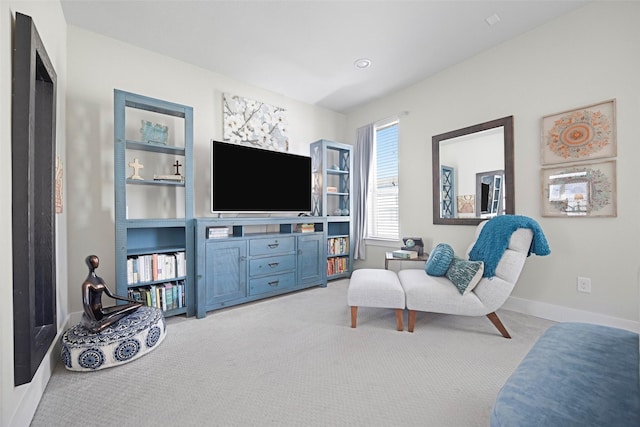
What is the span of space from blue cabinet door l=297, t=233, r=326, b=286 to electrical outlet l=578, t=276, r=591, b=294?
2.47m

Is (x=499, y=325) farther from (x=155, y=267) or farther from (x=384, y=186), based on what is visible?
(x=155, y=267)

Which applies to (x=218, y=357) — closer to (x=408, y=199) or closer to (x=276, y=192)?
(x=276, y=192)

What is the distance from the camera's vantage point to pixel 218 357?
1840mm

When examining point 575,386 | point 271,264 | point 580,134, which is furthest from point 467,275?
point 271,264

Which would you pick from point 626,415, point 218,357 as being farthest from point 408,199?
point 626,415

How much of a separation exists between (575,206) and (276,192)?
2.83 meters

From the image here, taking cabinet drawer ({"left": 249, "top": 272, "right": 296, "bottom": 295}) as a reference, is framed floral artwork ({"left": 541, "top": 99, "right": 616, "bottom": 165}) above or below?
above

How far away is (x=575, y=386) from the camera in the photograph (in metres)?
0.81

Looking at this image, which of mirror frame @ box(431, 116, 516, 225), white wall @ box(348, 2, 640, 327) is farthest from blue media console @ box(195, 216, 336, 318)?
white wall @ box(348, 2, 640, 327)

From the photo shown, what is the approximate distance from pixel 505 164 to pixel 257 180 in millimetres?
2563

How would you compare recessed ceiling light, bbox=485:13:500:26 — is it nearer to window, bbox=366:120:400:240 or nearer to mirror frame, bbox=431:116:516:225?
mirror frame, bbox=431:116:516:225

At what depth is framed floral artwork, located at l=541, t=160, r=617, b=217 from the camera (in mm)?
2146

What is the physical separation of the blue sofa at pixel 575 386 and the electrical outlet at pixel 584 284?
1.49 meters

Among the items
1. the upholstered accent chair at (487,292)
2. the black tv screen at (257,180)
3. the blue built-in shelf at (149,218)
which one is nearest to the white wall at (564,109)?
the upholstered accent chair at (487,292)
